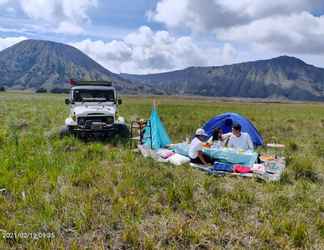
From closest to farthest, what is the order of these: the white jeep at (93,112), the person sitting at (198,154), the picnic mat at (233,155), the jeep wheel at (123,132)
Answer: the picnic mat at (233,155) < the person sitting at (198,154) < the white jeep at (93,112) < the jeep wheel at (123,132)

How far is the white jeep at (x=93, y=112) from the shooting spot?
11.9m

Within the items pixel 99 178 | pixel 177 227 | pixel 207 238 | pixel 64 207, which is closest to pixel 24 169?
pixel 99 178

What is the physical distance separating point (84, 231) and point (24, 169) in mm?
3466

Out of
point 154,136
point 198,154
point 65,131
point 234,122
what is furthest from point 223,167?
point 65,131

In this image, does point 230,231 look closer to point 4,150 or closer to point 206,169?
point 206,169

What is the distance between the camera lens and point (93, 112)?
11.9m

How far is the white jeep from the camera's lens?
11867 mm

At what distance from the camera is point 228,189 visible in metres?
6.82

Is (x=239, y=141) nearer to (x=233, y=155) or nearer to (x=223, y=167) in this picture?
(x=233, y=155)

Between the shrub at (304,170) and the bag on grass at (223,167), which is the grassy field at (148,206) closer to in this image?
the shrub at (304,170)

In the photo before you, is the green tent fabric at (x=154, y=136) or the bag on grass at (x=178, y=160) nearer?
the bag on grass at (x=178, y=160)

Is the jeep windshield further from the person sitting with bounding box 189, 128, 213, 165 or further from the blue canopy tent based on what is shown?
the person sitting with bounding box 189, 128, 213, 165

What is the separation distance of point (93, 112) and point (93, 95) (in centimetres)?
167
